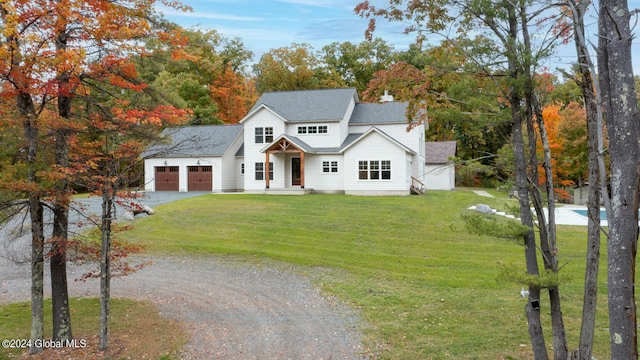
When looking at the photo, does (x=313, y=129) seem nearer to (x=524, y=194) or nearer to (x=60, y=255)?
(x=60, y=255)

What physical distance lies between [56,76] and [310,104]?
68.0 feet

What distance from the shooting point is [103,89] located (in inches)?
307

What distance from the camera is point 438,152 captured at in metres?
34.2

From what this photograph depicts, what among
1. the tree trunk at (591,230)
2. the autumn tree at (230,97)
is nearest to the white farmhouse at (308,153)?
the autumn tree at (230,97)

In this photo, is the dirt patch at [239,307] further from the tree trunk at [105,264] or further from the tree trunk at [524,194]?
the tree trunk at [524,194]

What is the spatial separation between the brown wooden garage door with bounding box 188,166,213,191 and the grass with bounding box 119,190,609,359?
5.59 metres

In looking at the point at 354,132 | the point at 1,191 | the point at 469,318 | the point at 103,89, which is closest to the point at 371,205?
the point at 354,132

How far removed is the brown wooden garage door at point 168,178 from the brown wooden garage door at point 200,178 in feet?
3.23

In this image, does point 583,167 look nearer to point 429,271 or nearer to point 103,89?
point 429,271

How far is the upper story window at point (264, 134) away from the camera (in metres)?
26.1

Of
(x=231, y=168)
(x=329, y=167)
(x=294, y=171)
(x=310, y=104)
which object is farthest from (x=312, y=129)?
(x=231, y=168)

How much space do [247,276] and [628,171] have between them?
886 cm

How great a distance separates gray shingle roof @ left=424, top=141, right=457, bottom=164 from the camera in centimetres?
3305

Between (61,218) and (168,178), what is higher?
(168,178)
